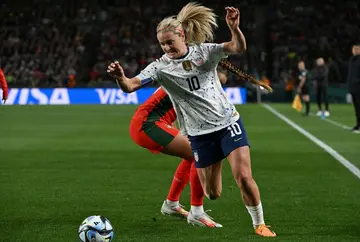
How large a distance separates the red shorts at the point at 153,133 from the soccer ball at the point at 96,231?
2.06 m

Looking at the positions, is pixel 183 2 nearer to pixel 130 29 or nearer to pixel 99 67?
pixel 130 29

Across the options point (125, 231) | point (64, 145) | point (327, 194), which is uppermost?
point (125, 231)

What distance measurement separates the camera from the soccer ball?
7016mm

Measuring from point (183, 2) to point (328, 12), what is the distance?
8021 mm

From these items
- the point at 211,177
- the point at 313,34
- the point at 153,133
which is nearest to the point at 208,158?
the point at 211,177

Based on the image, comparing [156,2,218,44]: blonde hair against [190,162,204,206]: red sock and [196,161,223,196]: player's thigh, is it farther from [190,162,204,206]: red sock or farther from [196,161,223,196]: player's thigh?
[190,162,204,206]: red sock

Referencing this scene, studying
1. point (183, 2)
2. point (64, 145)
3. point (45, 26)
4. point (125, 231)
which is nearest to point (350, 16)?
point (183, 2)

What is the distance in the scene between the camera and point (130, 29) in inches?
1930

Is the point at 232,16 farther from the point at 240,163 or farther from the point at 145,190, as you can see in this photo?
the point at 145,190

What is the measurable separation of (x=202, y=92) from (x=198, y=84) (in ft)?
0.25

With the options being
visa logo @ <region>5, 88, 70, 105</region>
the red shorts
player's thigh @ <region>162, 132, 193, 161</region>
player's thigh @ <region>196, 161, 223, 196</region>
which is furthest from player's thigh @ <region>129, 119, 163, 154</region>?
visa logo @ <region>5, 88, 70, 105</region>

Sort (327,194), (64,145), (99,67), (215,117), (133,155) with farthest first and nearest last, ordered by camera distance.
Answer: (99,67) < (64,145) < (133,155) < (327,194) < (215,117)

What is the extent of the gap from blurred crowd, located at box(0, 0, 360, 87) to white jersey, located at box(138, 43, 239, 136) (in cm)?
3670

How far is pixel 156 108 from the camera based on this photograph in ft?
30.1
